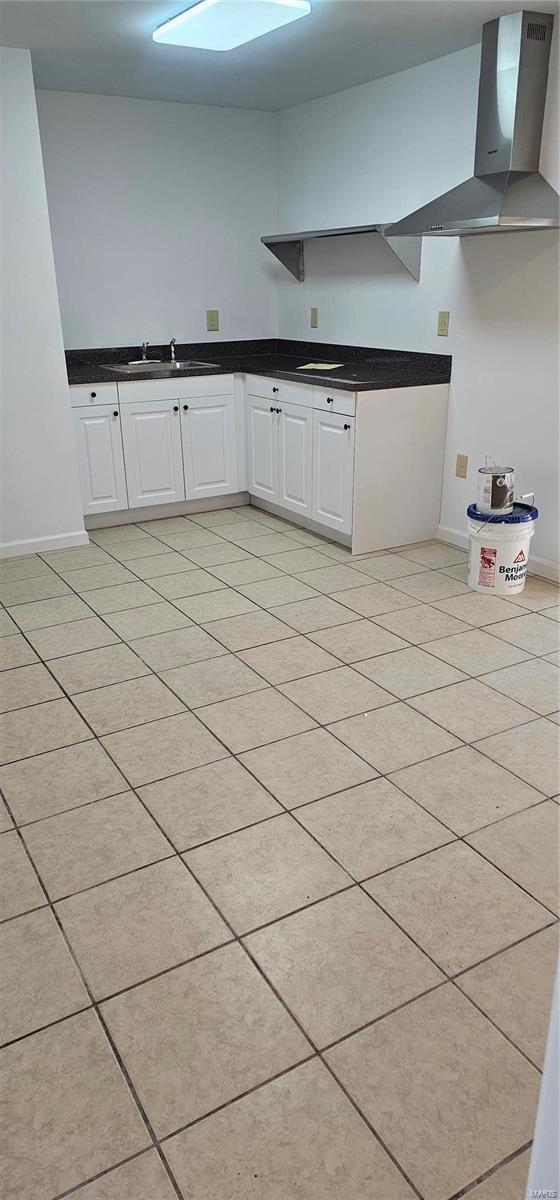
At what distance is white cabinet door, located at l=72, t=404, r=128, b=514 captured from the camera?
13.7 feet

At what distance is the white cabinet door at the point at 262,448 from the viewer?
442 centimetres

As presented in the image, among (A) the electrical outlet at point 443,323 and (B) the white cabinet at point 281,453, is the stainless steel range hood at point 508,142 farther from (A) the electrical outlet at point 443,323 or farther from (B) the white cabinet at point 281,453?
(B) the white cabinet at point 281,453

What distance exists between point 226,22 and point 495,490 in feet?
A: 6.55

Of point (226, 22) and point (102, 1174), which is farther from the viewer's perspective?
point (226, 22)

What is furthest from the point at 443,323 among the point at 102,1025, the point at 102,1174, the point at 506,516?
the point at 102,1174

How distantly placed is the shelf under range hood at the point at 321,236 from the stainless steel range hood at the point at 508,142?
438 mm

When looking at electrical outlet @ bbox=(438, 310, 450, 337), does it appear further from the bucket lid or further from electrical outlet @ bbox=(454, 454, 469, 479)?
the bucket lid

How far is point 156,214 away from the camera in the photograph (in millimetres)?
4578

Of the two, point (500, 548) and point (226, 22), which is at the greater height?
point (226, 22)

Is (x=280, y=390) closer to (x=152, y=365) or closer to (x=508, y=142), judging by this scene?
(x=152, y=365)

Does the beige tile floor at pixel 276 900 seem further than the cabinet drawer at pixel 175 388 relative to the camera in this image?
No

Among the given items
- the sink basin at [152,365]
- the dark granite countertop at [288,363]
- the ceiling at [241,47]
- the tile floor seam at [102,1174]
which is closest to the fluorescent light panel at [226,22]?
the ceiling at [241,47]

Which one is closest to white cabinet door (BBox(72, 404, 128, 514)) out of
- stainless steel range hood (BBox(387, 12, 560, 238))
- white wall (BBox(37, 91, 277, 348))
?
white wall (BBox(37, 91, 277, 348))

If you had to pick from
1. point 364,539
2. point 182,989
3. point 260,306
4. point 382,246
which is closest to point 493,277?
point 382,246
